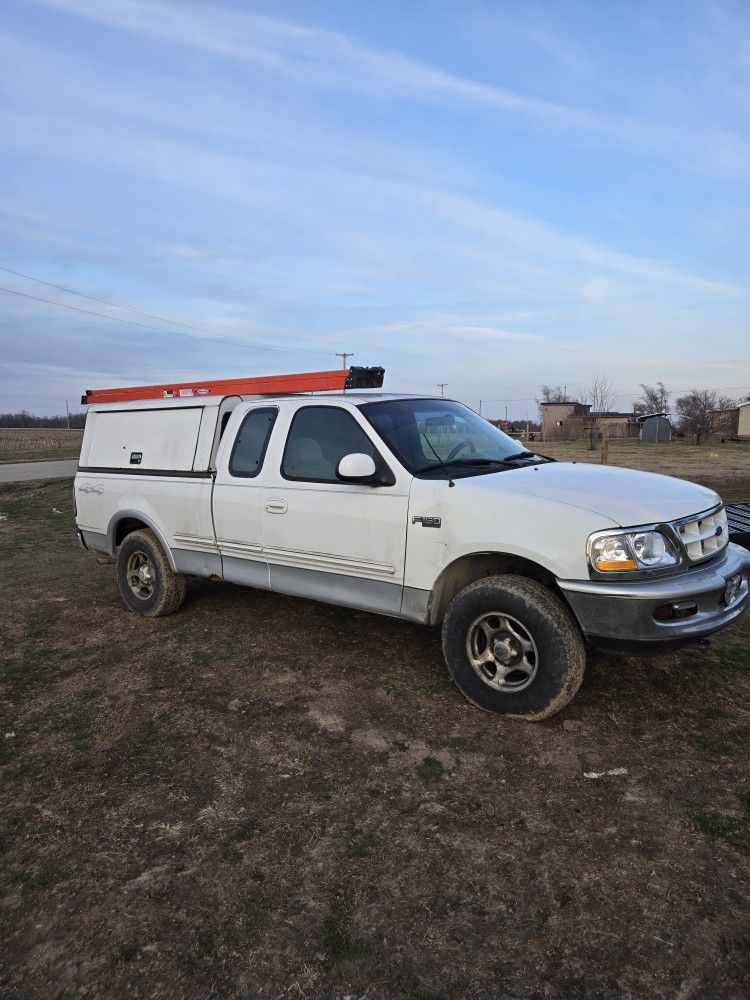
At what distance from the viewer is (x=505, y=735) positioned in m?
3.45

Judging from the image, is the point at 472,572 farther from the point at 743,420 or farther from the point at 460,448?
the point at 743,420

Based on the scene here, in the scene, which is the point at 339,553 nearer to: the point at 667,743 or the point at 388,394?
the point at 388,394

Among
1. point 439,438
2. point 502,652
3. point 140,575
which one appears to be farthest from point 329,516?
point 140,575

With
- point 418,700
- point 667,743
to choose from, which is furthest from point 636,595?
point 418,700

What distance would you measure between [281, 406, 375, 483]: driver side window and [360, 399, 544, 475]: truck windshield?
0.16 metres

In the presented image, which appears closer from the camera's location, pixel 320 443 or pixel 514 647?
A: pixel 514 647

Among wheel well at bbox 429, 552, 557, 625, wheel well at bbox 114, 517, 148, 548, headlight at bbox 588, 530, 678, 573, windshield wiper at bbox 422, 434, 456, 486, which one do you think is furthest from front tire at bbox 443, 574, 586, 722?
wheel well at bbox 114, 517, 148, 548

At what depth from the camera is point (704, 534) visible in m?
3.62

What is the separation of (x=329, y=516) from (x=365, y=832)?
204 centimetres

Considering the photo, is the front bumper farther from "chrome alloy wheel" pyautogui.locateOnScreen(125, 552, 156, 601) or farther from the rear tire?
"chrome alloy wheel" pyautogui.locateOnScreen(125, 552, 156, 601)

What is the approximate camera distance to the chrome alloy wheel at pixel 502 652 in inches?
139

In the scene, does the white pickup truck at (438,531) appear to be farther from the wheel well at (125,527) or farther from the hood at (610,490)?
the wheel well at (125,527)

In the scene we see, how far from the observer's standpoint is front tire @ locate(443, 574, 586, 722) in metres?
3.36

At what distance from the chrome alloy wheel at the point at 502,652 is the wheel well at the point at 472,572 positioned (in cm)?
31
